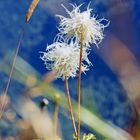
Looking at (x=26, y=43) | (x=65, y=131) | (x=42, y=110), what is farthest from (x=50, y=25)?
(x=42, y=110)

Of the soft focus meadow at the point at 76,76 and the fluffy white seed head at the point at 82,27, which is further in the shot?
the fluffy white seed head at the point at 82,27

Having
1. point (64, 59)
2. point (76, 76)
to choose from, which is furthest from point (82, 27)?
point (76, 76)

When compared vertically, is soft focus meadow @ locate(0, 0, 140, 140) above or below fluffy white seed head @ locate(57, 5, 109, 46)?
below

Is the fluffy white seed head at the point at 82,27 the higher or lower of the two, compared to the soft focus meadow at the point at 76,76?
higher

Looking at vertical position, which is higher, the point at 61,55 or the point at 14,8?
the point at 14,8

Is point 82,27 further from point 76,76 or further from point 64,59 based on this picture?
point 76,76

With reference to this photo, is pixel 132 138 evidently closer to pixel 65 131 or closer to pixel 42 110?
pixel 42 110

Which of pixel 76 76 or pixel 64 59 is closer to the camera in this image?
pixel 64 59

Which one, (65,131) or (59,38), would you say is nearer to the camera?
(59,38)

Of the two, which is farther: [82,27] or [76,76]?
[76,76]

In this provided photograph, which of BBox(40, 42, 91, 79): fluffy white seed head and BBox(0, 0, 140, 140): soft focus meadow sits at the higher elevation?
BBox(40, 42, 91, 79): fluffy white seed head

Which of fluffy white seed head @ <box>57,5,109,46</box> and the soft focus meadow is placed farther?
fluffy white seed head @ <box>57,5,109,46</box>
